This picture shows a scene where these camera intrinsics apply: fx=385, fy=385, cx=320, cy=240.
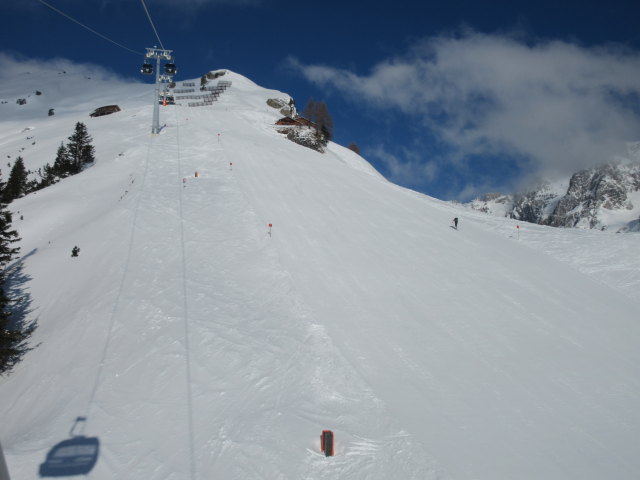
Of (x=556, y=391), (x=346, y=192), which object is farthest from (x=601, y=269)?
(x=346, y=192)

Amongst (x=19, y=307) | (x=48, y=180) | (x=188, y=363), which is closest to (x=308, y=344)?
(x=188, y=363)

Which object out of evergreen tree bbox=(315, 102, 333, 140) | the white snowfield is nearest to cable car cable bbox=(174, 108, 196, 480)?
the white snowfield

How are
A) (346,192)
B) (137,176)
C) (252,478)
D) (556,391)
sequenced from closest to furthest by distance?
1. (252,478)
2. (556,391)
3. (137,176)
4. (346,192)

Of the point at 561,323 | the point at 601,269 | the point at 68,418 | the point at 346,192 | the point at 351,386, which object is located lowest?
the point at 68,418

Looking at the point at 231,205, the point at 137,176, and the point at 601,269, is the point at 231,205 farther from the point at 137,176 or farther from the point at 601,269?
the point at 601,269

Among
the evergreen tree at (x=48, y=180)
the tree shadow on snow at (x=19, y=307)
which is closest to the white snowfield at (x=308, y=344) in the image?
the tree shadow on snow at (x=19, y=307)

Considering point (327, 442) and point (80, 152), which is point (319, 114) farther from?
point (327, 442)

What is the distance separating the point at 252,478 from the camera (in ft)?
23.2

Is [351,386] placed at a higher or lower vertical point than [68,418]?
higher

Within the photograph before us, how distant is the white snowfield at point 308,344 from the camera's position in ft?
25.6

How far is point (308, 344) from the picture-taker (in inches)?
424

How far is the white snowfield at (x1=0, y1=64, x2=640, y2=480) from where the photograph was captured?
307 inches

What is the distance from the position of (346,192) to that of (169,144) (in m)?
16.8

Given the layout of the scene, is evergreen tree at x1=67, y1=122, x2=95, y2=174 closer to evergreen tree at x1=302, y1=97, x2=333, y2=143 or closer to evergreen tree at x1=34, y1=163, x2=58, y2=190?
evergreen tree at x1=34, y1=163, x2=58, y2=190
